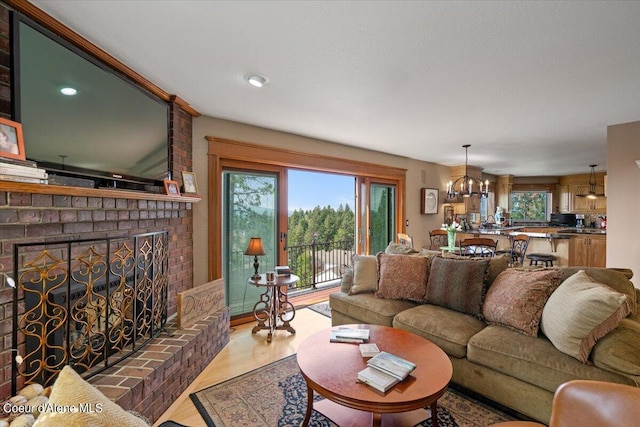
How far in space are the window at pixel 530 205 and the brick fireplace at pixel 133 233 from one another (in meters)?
9.22

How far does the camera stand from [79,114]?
69.4 inches

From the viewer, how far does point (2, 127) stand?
4.34 feet

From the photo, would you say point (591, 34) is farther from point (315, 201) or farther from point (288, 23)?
point (315, 201)

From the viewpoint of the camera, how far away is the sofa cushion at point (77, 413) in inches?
26.9

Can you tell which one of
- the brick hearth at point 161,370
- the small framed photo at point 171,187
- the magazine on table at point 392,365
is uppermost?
the small framed photo at point 171,187

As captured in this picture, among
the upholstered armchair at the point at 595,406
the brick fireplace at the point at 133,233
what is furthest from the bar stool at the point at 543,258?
the brick fireplace at the point at 133,233

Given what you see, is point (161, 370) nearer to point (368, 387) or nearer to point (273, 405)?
point (273, 405)

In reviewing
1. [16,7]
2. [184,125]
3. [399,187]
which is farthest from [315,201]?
[16,7]

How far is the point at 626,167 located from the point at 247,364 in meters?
4.67

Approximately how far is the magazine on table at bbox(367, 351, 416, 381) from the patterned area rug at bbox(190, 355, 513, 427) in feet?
1.63

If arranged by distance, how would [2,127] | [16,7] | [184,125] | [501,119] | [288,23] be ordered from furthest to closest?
[501,119] < [184,125] < [288,23] < [16,7] < [2,127]

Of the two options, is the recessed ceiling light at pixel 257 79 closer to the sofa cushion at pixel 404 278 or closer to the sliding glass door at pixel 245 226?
the sliding glass door at pixel 245 226

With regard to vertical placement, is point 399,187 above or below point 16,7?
below

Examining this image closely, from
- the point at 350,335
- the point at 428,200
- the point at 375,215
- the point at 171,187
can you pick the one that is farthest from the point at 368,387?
the point at 428,200
